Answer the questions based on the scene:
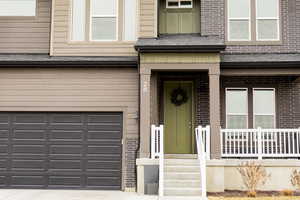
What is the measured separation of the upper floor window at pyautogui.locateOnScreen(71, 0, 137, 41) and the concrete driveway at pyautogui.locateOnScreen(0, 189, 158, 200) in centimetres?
502

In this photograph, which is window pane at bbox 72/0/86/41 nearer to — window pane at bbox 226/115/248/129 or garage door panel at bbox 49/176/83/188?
garage door panel at bbox 49/176/83/188

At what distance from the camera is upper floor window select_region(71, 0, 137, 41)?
1362 centimetres

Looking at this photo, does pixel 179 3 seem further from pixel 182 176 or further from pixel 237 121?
pixel 182 176

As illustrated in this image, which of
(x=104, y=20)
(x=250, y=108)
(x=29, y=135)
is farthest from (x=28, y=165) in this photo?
(x=250, y=108)

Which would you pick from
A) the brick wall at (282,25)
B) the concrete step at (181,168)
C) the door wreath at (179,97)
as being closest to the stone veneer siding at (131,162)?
the concrete step at (181,168)

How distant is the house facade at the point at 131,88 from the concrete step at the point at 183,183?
2.55ft

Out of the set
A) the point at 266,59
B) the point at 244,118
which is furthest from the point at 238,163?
the point at 266,59

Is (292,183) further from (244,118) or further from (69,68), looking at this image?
(69,68)

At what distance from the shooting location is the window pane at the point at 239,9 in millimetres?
13977

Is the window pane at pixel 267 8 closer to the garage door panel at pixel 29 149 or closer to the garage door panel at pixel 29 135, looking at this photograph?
the garage door panel at pixel 29 135

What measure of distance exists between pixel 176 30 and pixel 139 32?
72.6 inches

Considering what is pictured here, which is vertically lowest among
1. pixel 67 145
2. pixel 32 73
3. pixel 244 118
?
pixel 67 145

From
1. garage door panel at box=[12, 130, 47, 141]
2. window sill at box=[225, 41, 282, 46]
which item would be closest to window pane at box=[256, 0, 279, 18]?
window sill at box=[225, 41, 282, 46]

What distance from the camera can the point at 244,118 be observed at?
13875 mm
